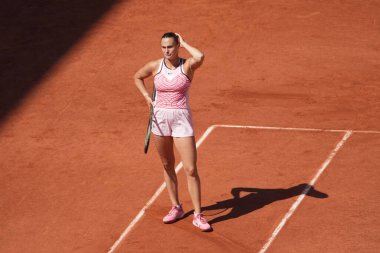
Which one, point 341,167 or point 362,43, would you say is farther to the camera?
point 362,43

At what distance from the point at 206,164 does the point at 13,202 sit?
9.46 feet

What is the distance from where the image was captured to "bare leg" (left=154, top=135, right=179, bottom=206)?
1097 centimetres

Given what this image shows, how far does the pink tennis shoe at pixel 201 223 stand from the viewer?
36.9ft

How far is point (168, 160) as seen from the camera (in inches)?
440

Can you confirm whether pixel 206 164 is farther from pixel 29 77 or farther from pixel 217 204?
pixel 29 77

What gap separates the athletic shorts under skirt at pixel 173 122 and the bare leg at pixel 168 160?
0.11m

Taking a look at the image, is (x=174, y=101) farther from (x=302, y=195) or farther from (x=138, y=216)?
(x=302, y=195)

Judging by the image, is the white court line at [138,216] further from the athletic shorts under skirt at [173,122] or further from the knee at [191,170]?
the athletic shorts under skirt at [173,122]

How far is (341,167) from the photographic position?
12680 mm

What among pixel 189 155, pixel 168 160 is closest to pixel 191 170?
pixel 189 155

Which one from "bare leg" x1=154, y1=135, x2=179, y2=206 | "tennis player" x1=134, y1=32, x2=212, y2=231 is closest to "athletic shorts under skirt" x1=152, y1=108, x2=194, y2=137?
"tennis player" x1=134, y1=32, x2=212, y2=231

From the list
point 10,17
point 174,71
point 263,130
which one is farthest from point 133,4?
point 174,71

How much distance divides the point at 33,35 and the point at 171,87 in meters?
8.65

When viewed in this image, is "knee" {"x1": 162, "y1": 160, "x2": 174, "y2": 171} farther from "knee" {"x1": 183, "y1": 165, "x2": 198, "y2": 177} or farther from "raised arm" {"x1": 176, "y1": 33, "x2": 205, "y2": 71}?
"raised arm" {"x1": 176, "y1": 33, "x2": 205, "y2": 71}
